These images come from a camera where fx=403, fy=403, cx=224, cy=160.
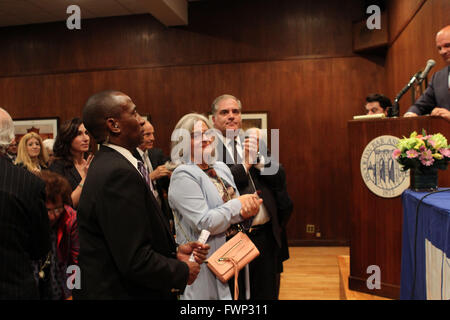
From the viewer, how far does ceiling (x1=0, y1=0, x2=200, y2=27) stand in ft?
20.1

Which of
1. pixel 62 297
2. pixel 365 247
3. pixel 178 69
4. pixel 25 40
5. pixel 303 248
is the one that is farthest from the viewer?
pixel 25 40

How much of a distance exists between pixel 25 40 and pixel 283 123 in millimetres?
4862

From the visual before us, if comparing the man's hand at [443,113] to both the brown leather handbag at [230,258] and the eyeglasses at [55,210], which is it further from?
the eyeglasses at [55,210]

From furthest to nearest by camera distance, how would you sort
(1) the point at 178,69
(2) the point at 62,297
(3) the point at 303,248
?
(1) the point at 178,69, (3) the point at 303,248, (2) the point at 62,297

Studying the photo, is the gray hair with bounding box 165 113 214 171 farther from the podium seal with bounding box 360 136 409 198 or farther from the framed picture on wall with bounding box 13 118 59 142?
the framed picture on wall with bounding box 13 118 59 142

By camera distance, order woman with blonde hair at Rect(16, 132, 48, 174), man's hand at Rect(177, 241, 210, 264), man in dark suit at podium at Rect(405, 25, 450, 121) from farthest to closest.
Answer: woman with blonde hair at Rect(16, 132, 48, 174)
man in dark suit at podium at Rect(405, 25, 450, 121)
man's hand at Rect(177, 241, 210, 264)

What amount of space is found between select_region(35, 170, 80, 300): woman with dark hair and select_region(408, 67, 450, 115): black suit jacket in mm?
2785

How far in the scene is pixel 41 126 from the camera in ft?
23.6

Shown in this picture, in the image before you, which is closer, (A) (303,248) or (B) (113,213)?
(B) (113,213)

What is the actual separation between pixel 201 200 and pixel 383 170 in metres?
1.56

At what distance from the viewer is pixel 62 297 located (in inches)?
80.7

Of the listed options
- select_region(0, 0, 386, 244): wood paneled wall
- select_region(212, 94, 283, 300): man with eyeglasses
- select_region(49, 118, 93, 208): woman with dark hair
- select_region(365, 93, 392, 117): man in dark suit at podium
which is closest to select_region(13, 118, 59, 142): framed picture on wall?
select_region(0, 0, 386, 244): wood paneled wall
